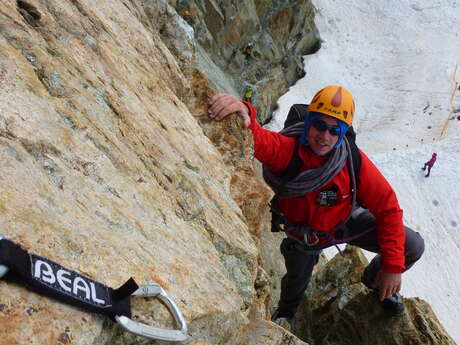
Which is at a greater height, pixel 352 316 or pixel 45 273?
pixel 45 273

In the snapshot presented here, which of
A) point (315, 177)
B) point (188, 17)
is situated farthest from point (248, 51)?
point (315, 177)

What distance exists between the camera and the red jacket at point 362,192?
476cm

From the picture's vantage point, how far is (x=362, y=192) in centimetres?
482

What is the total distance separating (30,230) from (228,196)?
9.40ft

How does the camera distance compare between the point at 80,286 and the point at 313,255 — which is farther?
the point at 313,255

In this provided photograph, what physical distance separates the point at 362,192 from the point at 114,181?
11.1 ft

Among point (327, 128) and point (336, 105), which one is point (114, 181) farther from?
point (336, 105)

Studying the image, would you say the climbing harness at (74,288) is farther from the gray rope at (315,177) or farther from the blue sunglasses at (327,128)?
the blue sunglasses at (327,128)

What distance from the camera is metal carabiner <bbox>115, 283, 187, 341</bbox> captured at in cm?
193

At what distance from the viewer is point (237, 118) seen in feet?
16.7

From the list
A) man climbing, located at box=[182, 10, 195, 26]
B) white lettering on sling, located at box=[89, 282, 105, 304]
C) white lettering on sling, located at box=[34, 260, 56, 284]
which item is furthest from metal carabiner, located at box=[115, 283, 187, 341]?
man climbing, located at box=[182, 10, 195, 26]

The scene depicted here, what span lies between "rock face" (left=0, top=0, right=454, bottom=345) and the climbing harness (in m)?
0.08

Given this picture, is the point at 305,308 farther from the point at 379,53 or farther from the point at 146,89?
the point at 379,53

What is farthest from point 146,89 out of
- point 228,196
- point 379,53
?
point 379,53
